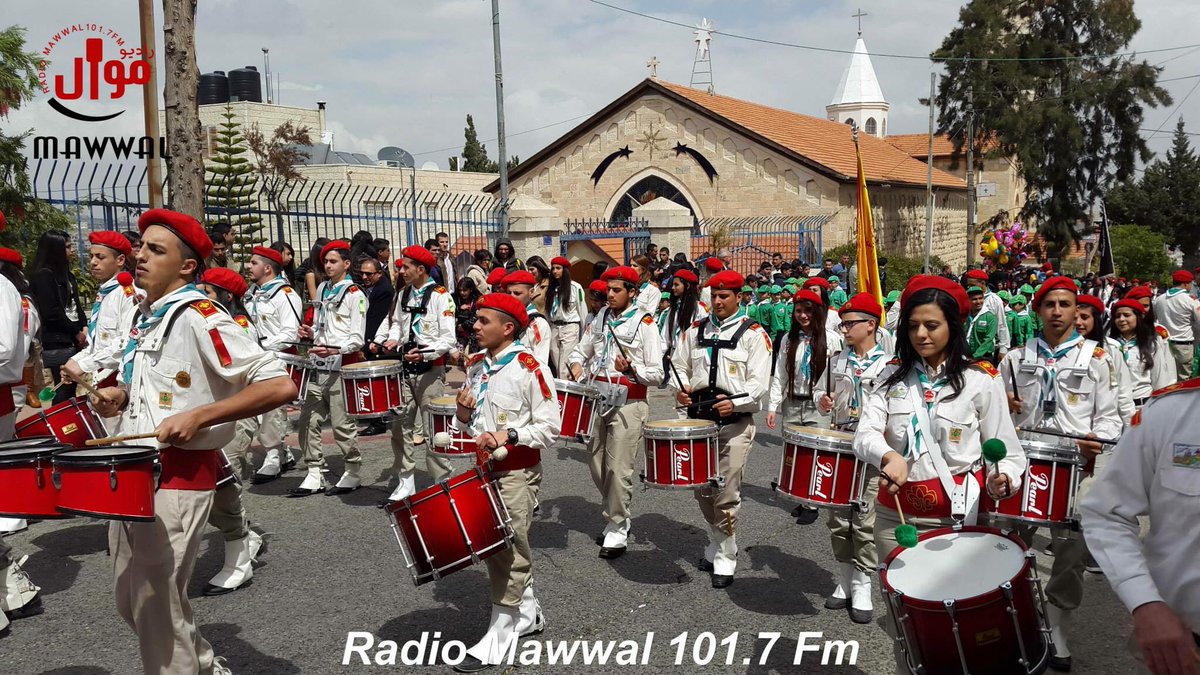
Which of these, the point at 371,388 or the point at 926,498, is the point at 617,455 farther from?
the point at 926,498

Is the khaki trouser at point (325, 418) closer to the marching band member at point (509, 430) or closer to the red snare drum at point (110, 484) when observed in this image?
the marching band member at point (509, 430)

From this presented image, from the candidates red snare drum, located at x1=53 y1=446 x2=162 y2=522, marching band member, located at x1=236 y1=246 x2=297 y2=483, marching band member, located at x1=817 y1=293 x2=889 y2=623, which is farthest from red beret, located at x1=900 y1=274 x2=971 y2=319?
marching band member, located at x1=236 y1=246 x2=297 y2=483

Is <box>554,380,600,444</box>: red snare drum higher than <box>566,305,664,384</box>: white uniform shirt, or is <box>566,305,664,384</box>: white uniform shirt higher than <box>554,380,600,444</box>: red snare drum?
<box>566,305,664,384</box>: white uniform shirt

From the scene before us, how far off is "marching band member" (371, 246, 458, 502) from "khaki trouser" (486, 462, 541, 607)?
10.5 ft

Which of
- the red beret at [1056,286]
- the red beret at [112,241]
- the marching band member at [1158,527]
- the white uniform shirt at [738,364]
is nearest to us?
the marching band member at [1158,527]

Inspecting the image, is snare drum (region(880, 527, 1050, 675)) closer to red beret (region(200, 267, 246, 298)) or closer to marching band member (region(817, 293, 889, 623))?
marching band member (region(817, 293, 889, 623))

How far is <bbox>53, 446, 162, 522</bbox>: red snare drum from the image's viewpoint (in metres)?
3.25


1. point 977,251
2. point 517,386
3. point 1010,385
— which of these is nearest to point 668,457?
point 517,386

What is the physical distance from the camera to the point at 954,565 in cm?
353

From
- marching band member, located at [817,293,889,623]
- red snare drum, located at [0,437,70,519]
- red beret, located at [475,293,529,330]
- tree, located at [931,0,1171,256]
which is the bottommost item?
marching band member, located at [817,293,889,623]

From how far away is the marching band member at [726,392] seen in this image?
20.7 feet

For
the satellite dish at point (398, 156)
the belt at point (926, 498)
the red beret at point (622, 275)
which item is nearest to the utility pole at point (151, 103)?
the red beret at point (622, 275)

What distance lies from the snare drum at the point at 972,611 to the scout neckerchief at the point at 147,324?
9.47 feet

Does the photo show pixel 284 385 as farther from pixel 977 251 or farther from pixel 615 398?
pixel 977 251
